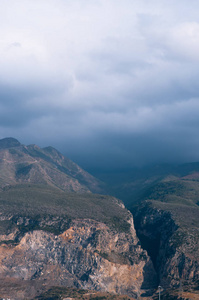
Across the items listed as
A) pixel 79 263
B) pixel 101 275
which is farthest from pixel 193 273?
pixel 79 263

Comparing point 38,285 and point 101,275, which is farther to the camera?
point 101,275

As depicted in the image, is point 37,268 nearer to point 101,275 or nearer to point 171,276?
point 101,275

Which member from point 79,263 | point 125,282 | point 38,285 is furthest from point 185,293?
point 38,285

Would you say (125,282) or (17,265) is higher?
(17,265)

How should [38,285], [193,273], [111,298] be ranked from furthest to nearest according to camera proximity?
1. [193,273]
2. [38,285]
3. [111,298]

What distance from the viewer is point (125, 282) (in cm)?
19738

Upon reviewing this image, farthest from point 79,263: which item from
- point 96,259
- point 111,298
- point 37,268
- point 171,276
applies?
point 171,276

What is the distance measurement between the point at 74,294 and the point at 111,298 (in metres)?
17.4

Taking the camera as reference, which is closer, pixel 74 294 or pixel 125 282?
pixel 74 294

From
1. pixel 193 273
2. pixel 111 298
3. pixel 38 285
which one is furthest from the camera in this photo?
pixel 193 273

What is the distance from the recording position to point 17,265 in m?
192

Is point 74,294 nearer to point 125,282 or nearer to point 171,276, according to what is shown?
point 125,282

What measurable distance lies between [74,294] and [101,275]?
32211 millimetres

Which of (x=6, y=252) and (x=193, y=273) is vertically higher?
(x=6, y=252)
